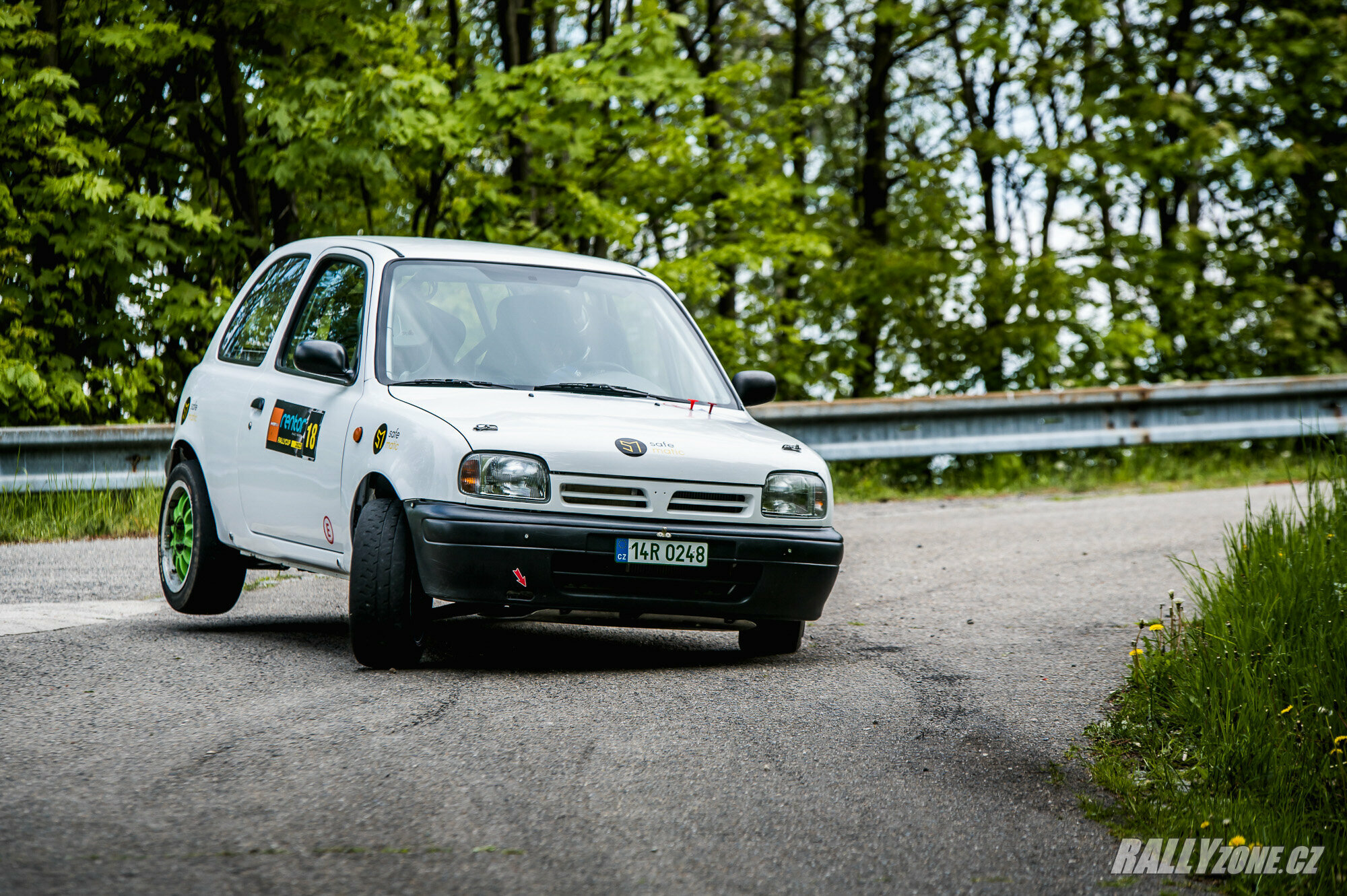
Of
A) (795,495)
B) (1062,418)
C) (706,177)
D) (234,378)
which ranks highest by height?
(706,177)

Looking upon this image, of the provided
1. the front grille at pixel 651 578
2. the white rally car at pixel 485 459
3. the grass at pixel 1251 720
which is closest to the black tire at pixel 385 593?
the white rally car at pixel 485 459

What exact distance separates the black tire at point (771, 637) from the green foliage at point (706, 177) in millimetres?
7317

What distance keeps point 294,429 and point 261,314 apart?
1.13m

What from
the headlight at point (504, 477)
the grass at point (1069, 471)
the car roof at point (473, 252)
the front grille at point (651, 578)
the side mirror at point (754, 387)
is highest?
the car roof at point (473, 252)

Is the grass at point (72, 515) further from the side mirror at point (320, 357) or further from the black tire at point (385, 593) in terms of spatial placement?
the black tire at point (385, 593)

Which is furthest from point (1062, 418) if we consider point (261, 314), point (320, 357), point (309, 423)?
point (320, 357)

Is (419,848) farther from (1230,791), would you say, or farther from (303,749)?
(1230,791)

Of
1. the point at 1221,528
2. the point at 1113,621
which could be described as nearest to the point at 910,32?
the point at 1221,528

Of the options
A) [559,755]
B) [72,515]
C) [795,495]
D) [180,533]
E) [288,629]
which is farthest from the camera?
[72,515]

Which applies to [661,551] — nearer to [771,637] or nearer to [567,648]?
[771,637]

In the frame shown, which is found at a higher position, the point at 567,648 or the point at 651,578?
the point at 651,578

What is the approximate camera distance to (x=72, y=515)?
10.2 metres

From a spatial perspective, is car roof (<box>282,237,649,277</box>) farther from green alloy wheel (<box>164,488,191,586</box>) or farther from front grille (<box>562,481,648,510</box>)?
front grille (<box>562,481,648,510</box>)

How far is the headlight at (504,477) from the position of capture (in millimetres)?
5445
